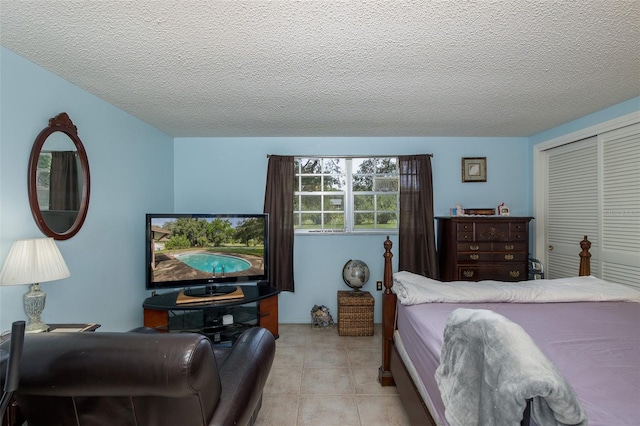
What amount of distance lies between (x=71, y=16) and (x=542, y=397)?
2.41m

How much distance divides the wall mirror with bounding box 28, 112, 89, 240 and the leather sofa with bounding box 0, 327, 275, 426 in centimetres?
125

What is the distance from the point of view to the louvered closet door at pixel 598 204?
2605 millimetres

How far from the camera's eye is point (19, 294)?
69.9 inches

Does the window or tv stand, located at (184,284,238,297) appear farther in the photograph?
the window

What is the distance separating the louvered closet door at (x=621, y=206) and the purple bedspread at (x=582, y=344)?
84 cm

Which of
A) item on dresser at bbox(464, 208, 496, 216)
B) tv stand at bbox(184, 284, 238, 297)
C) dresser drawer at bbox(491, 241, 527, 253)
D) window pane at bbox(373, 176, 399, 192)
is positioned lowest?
tv stand at bbox(184, 284, 238, 297)

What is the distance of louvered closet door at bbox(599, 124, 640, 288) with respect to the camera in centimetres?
257

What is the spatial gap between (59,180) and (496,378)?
2724 millimetres

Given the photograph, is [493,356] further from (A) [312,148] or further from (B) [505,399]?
(A) [312,148]

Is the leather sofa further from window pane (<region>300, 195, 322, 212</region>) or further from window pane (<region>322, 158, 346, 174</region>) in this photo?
window pane (<region>322, 158, 346, 174</region>)

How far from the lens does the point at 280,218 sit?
3678 mm

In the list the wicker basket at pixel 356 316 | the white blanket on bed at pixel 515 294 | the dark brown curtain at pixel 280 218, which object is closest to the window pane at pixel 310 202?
the dark brown curtain at pixel 280 218

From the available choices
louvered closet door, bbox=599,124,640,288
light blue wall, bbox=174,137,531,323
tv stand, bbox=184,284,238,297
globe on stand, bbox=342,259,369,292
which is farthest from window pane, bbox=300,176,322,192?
louvered closet door, bbox=599,124,640,288

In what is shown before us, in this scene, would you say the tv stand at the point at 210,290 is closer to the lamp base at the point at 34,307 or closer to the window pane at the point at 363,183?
the lamp base at the point at 34,307
